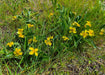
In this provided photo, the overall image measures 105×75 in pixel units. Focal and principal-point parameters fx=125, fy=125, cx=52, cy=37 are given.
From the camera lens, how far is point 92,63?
146 centimetres

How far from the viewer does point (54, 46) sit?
144 cm

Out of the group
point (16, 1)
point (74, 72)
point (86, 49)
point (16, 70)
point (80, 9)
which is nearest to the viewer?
point (16, 70)

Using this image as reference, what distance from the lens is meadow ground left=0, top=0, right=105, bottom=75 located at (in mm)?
1319

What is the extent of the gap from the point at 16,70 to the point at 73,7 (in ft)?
4.08

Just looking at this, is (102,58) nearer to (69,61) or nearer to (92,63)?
(92,63)

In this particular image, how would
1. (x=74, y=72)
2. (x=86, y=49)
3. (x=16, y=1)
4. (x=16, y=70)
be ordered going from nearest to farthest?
(x=16, y=70)
(x=74, y=72)
(x=86, y=49)
(x=16, y=1)

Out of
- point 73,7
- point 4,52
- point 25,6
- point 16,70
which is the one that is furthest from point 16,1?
point 16,70

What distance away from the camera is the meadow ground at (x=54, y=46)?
1.32 meters

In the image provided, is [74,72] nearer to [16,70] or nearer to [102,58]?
[102,58]

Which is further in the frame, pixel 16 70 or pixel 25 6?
pixel 25 6

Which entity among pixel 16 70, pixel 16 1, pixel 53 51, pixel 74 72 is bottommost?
pixel 74 72

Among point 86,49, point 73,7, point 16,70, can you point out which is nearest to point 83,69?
point 86,49

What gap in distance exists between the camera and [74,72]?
138 cm

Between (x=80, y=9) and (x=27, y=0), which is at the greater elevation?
(x=27, y=0)
